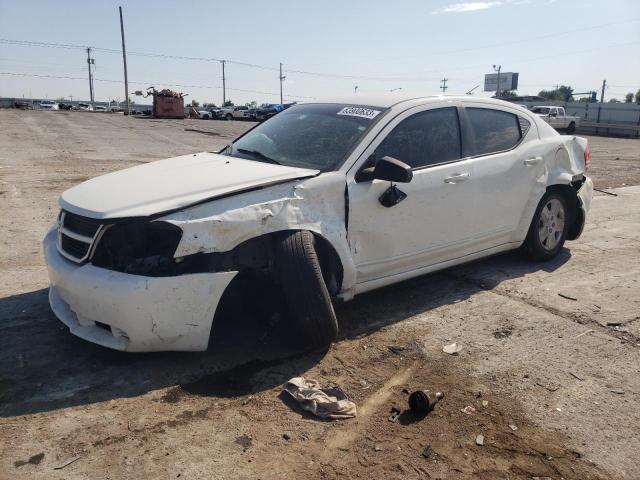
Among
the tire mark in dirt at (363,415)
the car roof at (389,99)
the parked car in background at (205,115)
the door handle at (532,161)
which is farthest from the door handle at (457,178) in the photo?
the parked car in background at (205,115)

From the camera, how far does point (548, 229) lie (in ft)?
18.0

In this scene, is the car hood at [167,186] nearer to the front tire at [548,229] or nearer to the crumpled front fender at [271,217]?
the crumpled front fender at [271,217]

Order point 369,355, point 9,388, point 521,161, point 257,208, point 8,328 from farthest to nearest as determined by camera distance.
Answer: point 521,161 < point 8,328 < point 369,355 < point 257,208 < point 9,388

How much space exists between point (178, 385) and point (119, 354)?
0.58 meters

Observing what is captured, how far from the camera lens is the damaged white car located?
10.4 feet

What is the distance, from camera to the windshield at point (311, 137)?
3934 mm

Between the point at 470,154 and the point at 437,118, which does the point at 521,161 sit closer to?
the point at 470,154

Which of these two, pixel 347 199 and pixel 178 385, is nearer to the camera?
pixel 178 385

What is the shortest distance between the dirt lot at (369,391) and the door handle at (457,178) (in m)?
1.01

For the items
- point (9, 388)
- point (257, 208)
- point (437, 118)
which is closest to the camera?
point (9, 388)

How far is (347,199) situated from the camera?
3.72 meters

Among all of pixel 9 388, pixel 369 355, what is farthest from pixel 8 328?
pixel 369 355

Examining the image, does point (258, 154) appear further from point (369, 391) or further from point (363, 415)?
point (363, 415)

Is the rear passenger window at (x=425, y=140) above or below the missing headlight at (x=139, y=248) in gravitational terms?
above
